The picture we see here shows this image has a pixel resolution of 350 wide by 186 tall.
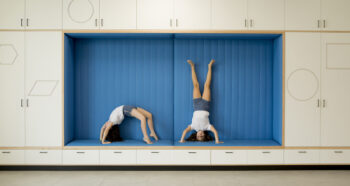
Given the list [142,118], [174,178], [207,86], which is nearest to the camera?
[174,178]

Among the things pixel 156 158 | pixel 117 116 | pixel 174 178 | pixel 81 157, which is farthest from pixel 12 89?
pixel 174 178

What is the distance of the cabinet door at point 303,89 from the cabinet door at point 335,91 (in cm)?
9

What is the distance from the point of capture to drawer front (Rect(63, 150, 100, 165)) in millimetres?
3838

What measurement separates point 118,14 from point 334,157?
3.58 meters

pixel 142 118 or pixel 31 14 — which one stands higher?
pixel 31 14

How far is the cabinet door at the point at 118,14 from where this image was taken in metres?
3.85

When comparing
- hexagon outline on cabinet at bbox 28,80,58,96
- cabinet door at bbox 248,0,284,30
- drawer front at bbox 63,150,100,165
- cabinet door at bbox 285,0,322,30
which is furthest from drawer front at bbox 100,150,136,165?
cabinet door at bbox 285,0,322,30

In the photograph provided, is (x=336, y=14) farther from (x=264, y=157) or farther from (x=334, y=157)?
(x=264, y=157)

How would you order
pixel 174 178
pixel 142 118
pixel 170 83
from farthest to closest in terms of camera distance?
pixel 170 83
pixel 142 118
pixel 174 178

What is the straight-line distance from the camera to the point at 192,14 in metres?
3.85

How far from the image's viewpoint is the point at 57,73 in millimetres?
3867

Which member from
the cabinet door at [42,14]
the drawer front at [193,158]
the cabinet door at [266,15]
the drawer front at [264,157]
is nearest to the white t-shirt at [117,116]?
the drawer front at [193,158]

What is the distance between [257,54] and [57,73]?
2.99m

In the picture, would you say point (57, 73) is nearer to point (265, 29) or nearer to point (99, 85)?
point (99, 85)
